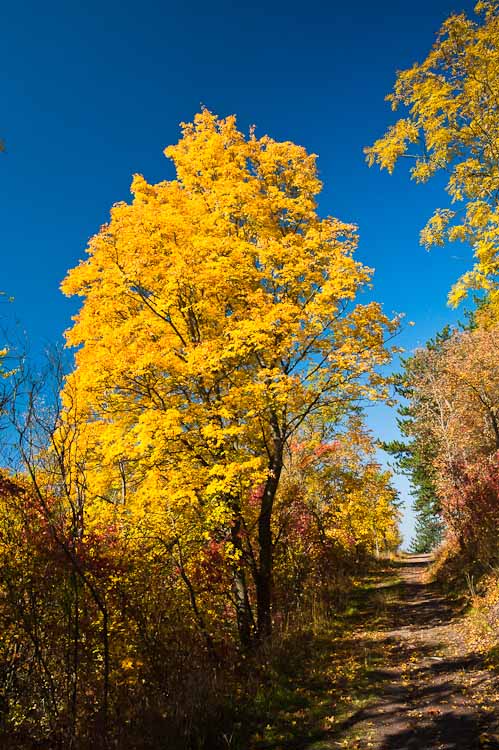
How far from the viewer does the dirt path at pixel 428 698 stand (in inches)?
211

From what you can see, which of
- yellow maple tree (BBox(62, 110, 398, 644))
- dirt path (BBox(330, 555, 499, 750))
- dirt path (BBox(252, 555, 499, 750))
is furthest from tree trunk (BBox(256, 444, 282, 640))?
dirt path (BBox(330, 555, 499, 750))

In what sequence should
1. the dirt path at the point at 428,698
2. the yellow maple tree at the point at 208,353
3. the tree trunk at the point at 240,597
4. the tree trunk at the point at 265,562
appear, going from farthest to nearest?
the tree trunk at the point at 265,562 → the tree trunk at the point at 240,597 → the yellow maple tree at the point at 208,353 → the dirt path at the point at 428,698

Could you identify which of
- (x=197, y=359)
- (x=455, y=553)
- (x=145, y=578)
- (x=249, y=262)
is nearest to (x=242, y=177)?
(x=249, y=262)

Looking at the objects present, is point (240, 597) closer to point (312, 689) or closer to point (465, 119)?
point (312, 689)

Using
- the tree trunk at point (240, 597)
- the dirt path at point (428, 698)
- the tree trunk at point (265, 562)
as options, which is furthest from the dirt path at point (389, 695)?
the tree trunk at point (240, 597)

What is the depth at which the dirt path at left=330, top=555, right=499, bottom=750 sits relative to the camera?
5.35m

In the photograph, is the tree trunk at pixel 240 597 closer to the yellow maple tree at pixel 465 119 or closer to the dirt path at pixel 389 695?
the dirt path at pixel 389 695

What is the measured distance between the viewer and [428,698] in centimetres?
654

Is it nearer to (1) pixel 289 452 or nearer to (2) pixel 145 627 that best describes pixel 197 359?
(2) pixel 145 627

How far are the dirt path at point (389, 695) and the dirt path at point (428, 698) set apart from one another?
11mm

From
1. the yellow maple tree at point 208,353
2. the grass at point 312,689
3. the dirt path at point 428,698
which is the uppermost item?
the yellow maple tree at point 208,353

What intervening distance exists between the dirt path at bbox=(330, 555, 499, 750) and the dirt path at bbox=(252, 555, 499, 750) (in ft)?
0.04

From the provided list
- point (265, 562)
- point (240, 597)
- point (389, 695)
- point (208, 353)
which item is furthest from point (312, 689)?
point (208, 353)

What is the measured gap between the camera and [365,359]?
9.12 m
